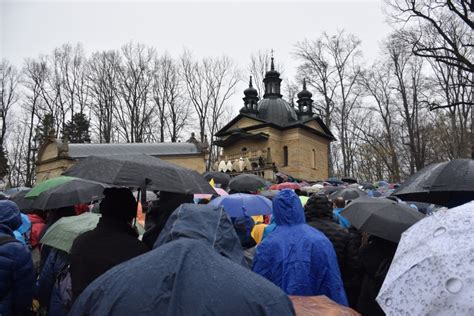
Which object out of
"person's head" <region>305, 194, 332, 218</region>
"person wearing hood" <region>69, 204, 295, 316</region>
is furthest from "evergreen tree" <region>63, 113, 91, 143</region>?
"person wearing hood" <region>69, 204, 295, 316</region>

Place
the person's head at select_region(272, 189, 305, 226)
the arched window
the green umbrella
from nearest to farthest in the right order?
the person's head at select_region(272, 189, 305, 226) < the green umbrella < the arched window

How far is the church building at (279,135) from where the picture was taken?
44094 millimetres

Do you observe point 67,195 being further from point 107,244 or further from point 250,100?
point 250,100

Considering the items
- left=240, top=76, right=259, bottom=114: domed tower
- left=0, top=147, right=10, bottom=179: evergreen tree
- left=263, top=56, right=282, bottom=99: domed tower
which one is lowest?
left=0, top=147, right=10, bottom=179: evergreen tree

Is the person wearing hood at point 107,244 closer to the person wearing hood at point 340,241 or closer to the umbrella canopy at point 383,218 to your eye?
the person wearing hood at point 340,241

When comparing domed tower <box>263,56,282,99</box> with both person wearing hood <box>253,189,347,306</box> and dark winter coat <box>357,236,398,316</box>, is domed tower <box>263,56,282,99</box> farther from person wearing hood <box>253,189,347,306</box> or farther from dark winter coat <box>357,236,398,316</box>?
person wearing hood <box>253,189,347,306</box>

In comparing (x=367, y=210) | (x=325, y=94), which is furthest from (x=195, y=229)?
(x=325, y=94)

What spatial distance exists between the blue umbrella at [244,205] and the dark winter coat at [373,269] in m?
2.67

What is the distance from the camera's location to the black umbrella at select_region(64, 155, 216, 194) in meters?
A: 4.07

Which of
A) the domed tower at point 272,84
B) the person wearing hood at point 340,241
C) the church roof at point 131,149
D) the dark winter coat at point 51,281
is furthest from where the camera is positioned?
the domed tower at point 272,84

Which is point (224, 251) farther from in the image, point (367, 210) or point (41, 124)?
point (41, 124)

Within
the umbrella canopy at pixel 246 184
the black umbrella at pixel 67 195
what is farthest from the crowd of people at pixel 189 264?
the umbrella canopy at pixel 246 184

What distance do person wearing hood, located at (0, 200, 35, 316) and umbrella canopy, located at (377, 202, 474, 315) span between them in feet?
10.7

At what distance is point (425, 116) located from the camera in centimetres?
3672
